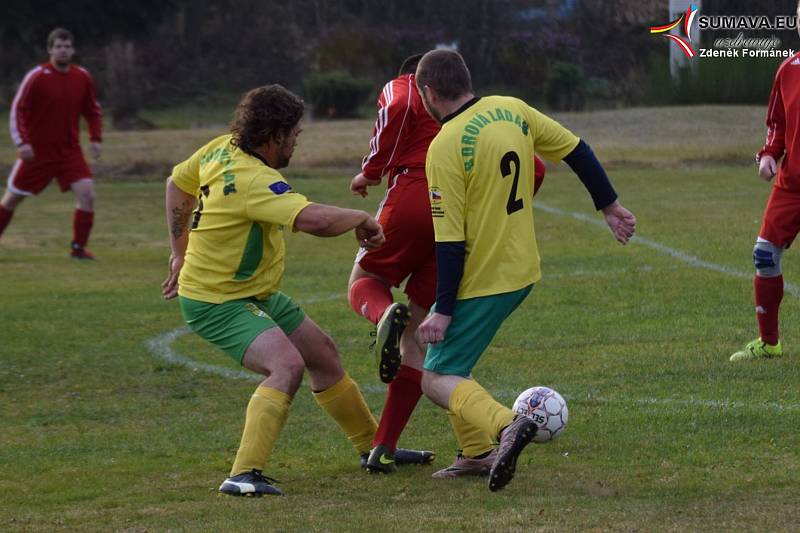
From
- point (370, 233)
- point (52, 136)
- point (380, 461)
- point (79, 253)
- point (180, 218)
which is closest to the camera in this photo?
point (370, 233)

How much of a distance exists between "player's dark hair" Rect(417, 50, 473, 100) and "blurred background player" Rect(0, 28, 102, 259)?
9802 mm

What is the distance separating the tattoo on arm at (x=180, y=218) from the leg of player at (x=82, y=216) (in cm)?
867

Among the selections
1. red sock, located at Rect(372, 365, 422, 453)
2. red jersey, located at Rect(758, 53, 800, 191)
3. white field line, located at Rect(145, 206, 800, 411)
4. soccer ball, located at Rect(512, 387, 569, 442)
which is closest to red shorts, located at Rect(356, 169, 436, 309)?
red sock, located at Rect(372, 365, 422, 453)

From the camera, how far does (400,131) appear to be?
6.42 meters

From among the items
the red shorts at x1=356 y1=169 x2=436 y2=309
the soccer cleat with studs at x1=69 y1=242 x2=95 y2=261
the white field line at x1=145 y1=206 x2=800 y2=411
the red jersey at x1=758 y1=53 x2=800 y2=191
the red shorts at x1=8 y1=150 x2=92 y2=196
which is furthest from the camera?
the soccer cleat with studs at x1=69 y1=242 x2=95 y2=261

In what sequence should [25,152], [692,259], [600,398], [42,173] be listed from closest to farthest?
[600,398] < [692,259] < [25,152] < [42,173]

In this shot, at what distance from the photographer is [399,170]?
655cm

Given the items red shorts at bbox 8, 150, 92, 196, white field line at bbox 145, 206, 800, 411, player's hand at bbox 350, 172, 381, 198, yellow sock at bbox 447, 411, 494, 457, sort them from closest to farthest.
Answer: yellow sock at bbox 447, 411, 494, 457 < player's hand at bbox 350, 172, 381, 198 < white field line at bbox 145, 206, 800, 411 < red shorts at bbox 8, 150, 92, 196

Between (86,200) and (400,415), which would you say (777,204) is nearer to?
(400,415)

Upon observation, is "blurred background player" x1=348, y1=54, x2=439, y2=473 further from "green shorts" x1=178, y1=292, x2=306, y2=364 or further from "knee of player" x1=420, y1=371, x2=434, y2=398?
"green shorts" x1=178, y1=292, x2=306, y2=364

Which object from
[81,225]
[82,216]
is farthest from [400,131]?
[81,225]

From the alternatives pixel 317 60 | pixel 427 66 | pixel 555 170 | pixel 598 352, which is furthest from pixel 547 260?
pixel 317 60

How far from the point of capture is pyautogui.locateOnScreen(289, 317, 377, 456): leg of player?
6.25 meters

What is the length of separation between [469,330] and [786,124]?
3489mm
